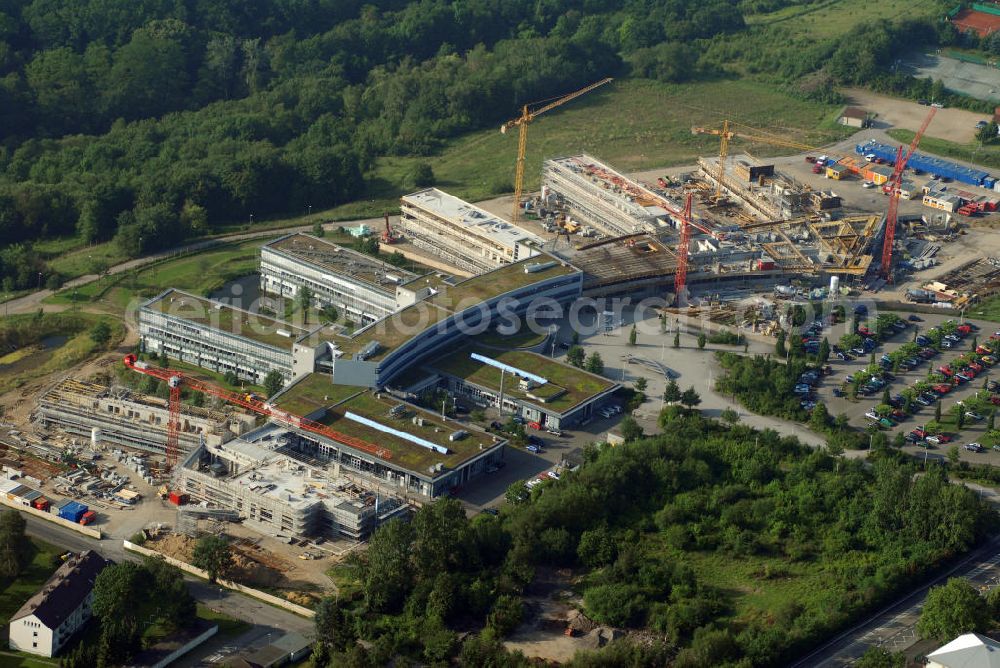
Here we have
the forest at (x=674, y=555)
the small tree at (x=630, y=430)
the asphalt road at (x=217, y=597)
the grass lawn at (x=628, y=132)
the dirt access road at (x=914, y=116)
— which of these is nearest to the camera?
the forest at (x=674, y=555)

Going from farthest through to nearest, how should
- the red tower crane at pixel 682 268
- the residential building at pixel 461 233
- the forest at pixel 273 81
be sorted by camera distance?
the forest at pixel 273 81
the residential building at pixel 461 233
the red tower crane at pixel 682 268

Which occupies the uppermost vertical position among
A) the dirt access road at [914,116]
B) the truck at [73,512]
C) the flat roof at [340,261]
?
the dirt access road at [914,116]

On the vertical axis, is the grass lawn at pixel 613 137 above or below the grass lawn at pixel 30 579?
above

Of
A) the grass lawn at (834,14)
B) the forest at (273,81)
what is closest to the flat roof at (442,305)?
the forest at (273,81)

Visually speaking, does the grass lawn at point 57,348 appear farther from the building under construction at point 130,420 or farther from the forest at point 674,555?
the forest at point 674,555

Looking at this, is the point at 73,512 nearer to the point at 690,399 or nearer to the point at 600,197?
the point at 690,399

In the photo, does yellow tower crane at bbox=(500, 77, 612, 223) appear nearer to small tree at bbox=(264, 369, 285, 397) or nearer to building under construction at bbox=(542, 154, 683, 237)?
building under construction at bbox=(542, 154, 683, 237)

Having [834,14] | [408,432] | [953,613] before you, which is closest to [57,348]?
[408,432]
